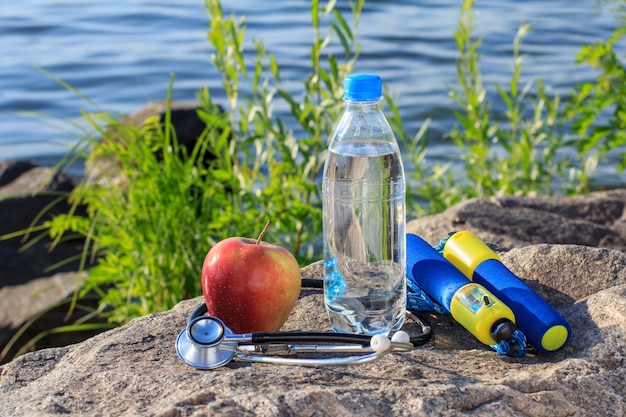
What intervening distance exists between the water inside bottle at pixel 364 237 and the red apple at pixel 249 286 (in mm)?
143

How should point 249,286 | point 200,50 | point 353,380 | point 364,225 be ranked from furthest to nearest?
point 200,50
point 364,225
point 249,286
point 353,380

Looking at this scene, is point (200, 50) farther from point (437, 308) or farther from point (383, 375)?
point (383, 375)

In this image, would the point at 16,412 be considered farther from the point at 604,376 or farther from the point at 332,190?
the point at 604,376

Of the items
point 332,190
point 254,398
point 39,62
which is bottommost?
point 39,62

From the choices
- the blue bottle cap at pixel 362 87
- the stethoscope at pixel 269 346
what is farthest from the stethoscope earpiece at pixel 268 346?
the blue bottle cap at pixel 362 87

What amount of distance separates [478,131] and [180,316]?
2492mm

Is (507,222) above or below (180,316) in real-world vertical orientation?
below

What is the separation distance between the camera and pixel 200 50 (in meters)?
10.2

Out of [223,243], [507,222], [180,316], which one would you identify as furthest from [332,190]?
[507,222]

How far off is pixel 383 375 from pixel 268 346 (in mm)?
274

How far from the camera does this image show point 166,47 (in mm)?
10273

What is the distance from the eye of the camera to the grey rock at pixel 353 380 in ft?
5.75

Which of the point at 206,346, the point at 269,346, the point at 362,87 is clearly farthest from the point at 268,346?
the point at 362,87

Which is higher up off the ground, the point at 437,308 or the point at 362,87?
the point at 362,87
